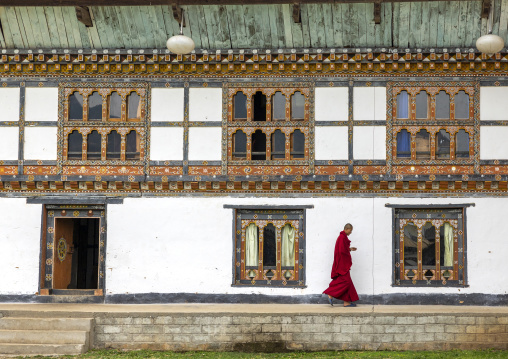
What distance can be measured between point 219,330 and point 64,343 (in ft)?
8.51

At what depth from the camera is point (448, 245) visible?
1465cm

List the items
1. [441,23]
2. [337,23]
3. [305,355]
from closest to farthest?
[305,355] < [441,23] < [337,23]

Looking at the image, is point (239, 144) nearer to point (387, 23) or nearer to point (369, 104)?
point (369, 104)

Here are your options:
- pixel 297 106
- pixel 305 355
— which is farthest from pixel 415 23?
pixel 305 355

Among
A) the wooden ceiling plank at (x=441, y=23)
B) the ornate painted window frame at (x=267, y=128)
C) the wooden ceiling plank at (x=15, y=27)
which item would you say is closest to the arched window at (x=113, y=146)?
the ornate painted window frame at (x=267, y=128)

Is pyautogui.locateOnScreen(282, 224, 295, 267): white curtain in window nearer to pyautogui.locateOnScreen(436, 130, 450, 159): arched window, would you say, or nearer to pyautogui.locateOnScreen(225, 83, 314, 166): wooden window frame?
pyautogui.locateOnScreen(225, 83, 314, 166): wooden window frame

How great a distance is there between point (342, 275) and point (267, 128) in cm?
325

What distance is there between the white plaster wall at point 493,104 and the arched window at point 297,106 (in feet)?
11.4

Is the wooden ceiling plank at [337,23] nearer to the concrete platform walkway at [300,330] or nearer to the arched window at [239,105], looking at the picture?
the arched window at [239,105]

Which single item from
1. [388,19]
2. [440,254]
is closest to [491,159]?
[440,254]

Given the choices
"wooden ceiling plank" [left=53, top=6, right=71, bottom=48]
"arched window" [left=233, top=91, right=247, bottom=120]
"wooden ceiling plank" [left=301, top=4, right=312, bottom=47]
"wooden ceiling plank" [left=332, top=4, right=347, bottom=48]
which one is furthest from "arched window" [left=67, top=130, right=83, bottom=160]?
Result: "wooden ceiling plank" [left=332, top=4, right=347, bottom=48]

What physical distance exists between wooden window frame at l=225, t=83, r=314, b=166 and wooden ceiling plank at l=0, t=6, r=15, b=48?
4.46m

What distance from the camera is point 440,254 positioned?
1461 cm

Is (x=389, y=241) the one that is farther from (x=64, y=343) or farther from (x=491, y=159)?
(x=64, y=343)
